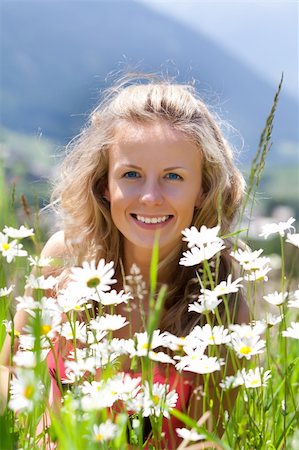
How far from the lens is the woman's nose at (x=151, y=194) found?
1907 mm

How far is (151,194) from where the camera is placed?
6.26 ft

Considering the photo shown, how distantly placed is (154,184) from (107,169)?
37 centimetres

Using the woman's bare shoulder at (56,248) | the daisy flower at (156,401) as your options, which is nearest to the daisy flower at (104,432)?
the daisy flower at (156,401)

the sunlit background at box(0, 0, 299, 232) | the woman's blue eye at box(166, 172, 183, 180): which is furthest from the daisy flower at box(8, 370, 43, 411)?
the sunlit background at box(0, 0, 299, 232)

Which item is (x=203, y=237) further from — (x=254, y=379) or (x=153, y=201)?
(x=153, y=201)

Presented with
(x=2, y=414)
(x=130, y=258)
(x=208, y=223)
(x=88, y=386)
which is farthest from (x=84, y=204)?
→ (x=2, y=414)

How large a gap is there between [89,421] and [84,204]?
1.58 meters

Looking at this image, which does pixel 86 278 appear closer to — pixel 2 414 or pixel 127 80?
pixel 2 414

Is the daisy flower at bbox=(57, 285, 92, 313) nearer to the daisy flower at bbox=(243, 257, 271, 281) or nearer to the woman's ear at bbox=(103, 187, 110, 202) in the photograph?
the daisy flower at bbox=(243, 257, 271, 281)

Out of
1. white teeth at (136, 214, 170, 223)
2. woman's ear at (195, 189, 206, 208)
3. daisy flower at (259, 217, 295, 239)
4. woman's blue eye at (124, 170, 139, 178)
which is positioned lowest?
daisy flower at (259, 217, 295, 239)

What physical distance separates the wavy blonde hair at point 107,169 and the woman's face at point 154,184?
4 cm

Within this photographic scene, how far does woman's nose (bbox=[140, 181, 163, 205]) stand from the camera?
6.26ft

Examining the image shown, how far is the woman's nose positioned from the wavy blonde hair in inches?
8.6

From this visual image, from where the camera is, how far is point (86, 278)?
105 cm
